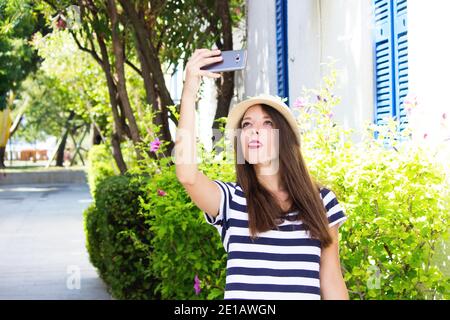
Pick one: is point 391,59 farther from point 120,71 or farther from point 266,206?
point 120,71

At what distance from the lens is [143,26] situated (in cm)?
970

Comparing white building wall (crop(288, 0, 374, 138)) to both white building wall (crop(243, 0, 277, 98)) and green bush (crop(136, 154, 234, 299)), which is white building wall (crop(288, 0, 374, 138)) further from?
green bush (crop(136, 154, 234, 299))

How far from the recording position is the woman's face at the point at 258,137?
3.19 meters

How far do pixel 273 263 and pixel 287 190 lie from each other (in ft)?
1.12

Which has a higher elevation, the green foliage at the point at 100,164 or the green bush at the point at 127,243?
the green foliage at the point at 100,164

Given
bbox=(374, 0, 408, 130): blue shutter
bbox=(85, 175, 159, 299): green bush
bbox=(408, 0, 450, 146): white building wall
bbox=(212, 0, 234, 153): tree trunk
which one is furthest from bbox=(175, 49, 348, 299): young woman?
bbox=(212, 0, 234, 153): tree trunk

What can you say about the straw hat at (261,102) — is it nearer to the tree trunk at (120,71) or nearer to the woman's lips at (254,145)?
the woman's lips at (254,145)

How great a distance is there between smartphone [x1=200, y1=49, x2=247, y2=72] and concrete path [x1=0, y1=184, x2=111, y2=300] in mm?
6711

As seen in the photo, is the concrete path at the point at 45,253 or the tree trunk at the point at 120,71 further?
the concrete path at the point at 45,253

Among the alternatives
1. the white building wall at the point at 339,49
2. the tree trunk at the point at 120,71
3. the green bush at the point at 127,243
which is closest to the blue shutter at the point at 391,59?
the white building wall at the point at 339,49

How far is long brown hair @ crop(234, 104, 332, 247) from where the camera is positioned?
10.0ft

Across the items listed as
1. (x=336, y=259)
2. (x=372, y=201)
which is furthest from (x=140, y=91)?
(x=336, y=259)
